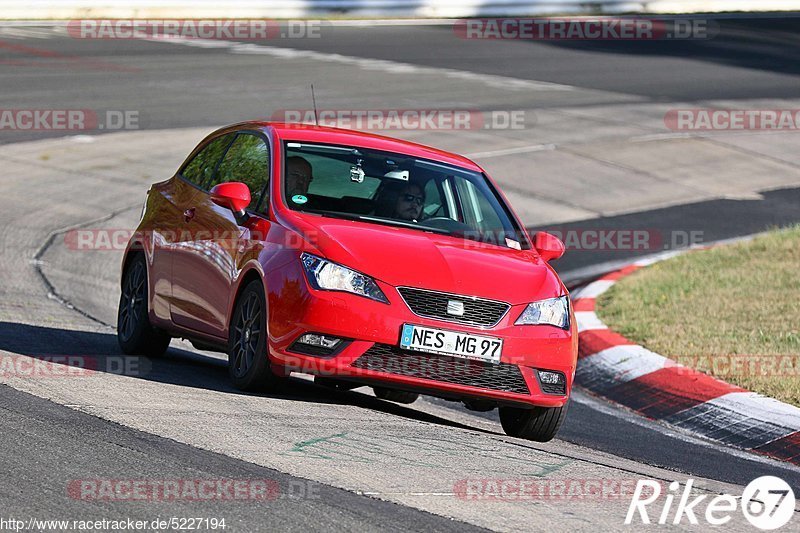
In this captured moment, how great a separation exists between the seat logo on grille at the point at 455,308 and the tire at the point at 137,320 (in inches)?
103

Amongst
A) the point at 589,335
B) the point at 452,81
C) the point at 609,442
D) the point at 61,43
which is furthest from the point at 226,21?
the point at 609,442

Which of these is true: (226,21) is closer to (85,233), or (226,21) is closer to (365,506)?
(85,233)

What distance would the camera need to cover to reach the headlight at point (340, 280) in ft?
24.1

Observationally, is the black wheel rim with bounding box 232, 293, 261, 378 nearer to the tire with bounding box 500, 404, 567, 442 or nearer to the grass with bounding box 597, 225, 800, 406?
the tire with bounding box 500, 404, 567, 442

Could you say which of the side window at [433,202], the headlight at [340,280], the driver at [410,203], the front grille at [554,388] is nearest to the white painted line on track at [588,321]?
the side window at [433,202]

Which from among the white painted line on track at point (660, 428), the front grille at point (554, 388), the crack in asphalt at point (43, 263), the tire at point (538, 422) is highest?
the front grille at point (554, 388)

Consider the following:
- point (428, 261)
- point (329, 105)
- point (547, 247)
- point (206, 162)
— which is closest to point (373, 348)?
point (428, 261)

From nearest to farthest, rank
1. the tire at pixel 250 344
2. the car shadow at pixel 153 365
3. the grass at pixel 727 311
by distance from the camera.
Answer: the tire at pixel 250 344 → the car shadow at pixel 153 365 → the grass at pixel 727 311

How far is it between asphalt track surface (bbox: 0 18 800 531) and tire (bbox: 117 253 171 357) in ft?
0.59

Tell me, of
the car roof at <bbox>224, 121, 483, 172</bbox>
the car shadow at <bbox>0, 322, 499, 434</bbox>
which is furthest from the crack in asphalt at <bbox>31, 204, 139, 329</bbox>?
the car roof at <bbox>224, 121, 483, 172</bbox>

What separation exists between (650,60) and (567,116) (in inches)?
329

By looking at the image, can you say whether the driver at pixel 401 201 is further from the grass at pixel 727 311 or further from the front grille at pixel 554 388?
the grass at pixel 727 311

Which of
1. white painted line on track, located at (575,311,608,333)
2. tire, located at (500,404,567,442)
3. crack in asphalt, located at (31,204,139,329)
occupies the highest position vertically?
tire, located at (500,404,567,442)

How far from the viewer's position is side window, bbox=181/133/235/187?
9.22 m
